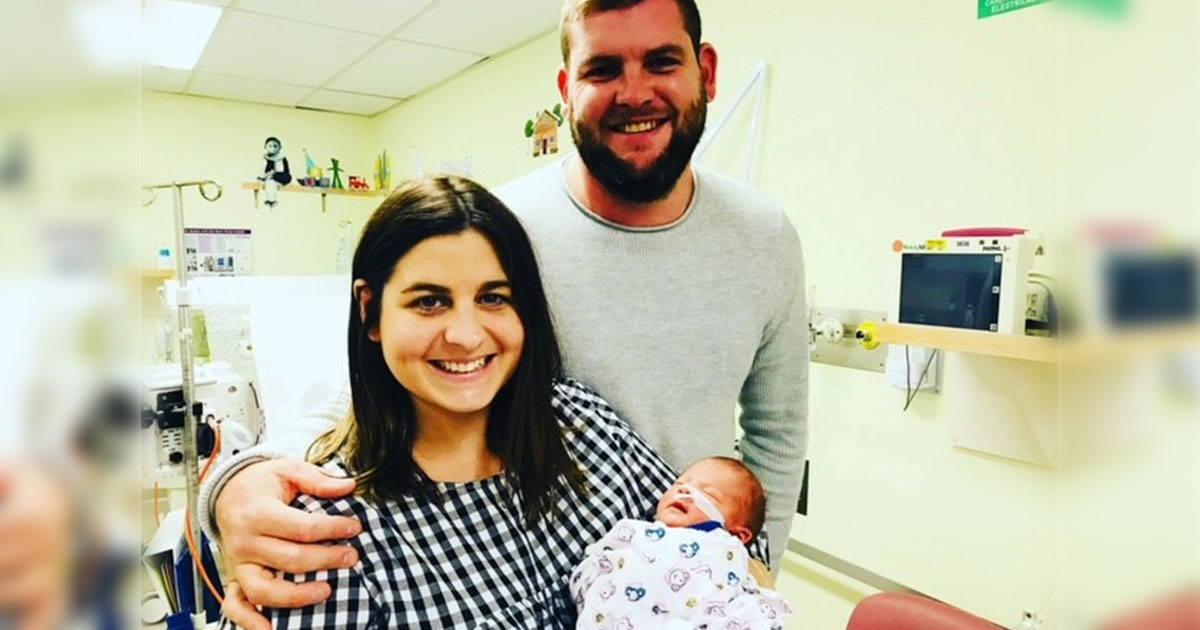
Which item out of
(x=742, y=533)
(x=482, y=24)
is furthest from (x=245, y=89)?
(x=742, y=533)

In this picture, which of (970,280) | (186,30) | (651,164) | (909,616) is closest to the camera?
(651,164)

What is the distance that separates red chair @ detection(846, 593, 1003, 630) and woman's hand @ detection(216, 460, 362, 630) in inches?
40.4

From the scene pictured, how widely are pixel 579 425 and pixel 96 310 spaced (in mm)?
875

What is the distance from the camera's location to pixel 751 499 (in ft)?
3.54

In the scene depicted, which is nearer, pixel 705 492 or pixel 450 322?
pixel 450 322

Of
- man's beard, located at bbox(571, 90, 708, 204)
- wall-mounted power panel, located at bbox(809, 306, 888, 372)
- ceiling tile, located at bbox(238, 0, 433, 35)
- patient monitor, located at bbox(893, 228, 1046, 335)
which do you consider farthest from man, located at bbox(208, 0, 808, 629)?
ceiling tile, located at bbox(238, 0, 433, 35)

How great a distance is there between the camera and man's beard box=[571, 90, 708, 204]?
102cm

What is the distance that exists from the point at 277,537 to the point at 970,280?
1298 mm

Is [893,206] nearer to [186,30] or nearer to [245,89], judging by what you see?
[186,30]

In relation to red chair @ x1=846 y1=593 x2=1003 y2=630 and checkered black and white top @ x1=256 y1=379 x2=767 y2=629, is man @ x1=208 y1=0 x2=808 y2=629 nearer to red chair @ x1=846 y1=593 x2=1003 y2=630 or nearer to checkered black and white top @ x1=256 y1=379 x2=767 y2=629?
checkered black and white top @ x1=256 y1=379 x2=767 y2=629

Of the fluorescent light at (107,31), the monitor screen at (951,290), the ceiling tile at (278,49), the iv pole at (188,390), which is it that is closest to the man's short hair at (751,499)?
the monitor screen at (951,290)

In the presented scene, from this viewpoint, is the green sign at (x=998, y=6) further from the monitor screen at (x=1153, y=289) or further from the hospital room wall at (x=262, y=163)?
the hospital room wall at (x=262, y=163)

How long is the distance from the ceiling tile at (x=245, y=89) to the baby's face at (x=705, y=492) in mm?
3496

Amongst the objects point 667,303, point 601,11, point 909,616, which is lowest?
point 909,616
